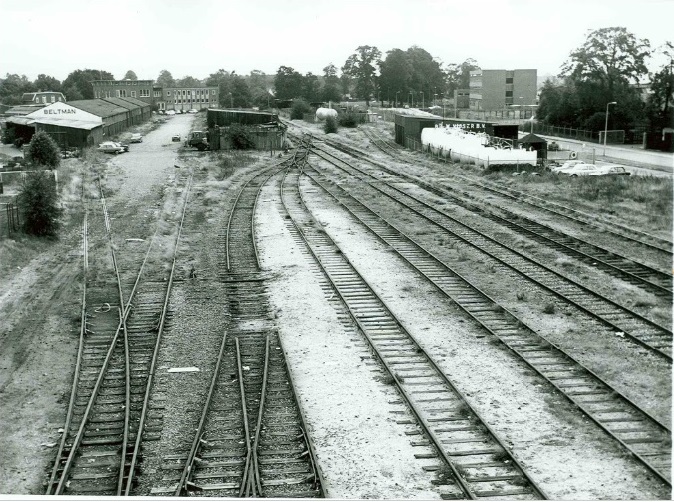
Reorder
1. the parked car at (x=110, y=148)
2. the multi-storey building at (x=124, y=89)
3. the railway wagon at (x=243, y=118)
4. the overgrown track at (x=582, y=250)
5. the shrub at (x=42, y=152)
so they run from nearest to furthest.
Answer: the overgrown track at (x=582, y=250) → the shrub at (x=42, y=152) → the parked car at (x=110, y=148) → the railway wagon at (x=243, y=118) → the multi-storey building at (x=124, y=89)

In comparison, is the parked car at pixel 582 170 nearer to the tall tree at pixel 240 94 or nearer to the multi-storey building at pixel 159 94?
the tall tree at pixel 240 94

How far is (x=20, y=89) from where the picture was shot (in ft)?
409

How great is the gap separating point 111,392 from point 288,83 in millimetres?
109004

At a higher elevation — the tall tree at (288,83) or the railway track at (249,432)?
the tall tree at (288,83)

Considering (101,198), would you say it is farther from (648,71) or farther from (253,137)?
(648,71)

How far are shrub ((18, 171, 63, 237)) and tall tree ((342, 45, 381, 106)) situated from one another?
7740 cm

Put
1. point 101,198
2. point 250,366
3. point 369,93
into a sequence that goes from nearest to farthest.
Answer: point 250,366
point 101,198
point 369,93

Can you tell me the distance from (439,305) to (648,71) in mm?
54222

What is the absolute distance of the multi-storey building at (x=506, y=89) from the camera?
333ft

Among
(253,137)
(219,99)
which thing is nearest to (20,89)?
(219,99)

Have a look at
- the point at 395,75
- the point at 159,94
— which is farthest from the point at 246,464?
the point at 159,94

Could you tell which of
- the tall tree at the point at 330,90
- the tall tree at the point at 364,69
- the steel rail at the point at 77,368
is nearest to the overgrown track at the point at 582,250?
the steel rail at the point at 77,368

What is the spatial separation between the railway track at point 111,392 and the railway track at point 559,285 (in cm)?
863

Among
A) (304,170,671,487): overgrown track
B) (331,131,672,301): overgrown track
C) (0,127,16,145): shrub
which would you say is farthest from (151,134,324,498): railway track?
(0,127,16,145): shrub
